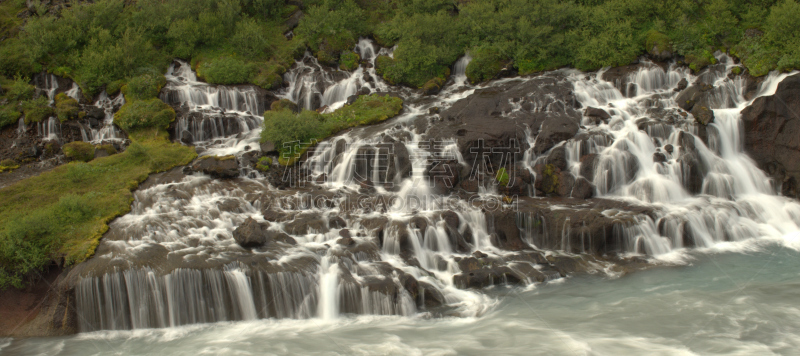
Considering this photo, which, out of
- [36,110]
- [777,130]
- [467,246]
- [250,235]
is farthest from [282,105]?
[777,130]

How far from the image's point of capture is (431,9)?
27.2m

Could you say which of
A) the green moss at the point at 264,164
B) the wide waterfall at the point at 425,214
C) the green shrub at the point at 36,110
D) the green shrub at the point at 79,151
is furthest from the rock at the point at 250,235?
→ the green shrub at the point at 36,110

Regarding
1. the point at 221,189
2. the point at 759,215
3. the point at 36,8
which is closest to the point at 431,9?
the point at 221,189

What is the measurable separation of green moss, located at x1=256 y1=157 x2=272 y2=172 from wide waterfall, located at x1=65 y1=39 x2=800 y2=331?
1.16 ft

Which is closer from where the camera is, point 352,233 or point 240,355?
point 240,355

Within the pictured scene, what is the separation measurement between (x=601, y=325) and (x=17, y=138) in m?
21.3

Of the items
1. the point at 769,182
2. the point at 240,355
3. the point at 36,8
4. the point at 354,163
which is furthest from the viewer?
the point at 36,8

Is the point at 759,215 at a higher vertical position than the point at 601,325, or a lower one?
higher

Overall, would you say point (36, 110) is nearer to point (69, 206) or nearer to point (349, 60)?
point (69, 206)

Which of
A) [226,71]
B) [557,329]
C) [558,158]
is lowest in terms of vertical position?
[557,329]

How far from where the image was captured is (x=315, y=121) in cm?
1923

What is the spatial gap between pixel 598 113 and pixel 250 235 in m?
13.6

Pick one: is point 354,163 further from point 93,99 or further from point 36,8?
point 36,8

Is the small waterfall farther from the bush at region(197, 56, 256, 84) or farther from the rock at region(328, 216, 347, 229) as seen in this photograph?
the rock at region(328, 216, 347, 229)
